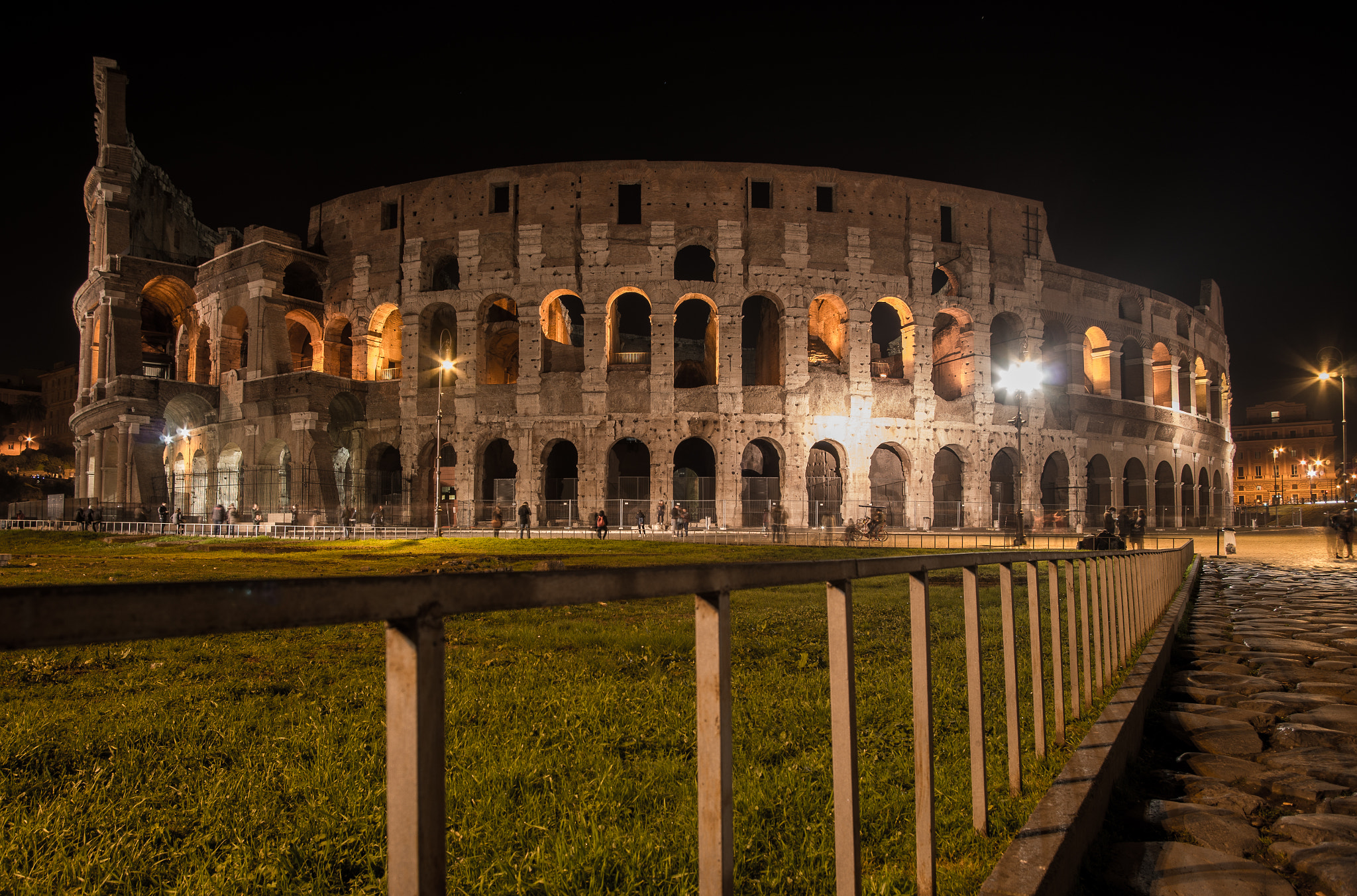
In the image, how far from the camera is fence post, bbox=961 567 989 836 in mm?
2715

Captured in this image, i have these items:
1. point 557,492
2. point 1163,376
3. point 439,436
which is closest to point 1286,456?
point 1163,376

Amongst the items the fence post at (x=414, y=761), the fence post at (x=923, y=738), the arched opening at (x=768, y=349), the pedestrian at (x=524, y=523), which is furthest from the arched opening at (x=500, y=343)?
the fence post at (x=414, y=761)

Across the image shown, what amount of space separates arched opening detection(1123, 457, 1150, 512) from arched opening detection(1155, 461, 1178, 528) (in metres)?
0.82

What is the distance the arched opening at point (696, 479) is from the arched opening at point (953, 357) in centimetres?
1030

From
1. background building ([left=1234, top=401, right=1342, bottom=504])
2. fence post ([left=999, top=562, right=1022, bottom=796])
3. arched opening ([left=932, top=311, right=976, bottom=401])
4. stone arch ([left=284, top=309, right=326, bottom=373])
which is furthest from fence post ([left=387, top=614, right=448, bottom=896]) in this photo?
background building ([left=1234, top=401, right=1342, bottom=504])

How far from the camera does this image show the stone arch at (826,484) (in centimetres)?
2667

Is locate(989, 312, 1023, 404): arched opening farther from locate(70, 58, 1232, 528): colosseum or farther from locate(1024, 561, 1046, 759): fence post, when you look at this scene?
locate(1024, 561, 1046, 759): fence post

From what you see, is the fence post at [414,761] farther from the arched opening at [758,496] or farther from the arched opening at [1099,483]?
the arched opening at [1099,483]

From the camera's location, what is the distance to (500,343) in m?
33.8

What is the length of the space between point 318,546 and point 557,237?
14812mm

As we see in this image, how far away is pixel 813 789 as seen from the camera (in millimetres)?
3232

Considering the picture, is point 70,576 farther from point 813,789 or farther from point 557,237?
point 557,237

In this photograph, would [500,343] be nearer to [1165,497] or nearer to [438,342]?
[438,342]

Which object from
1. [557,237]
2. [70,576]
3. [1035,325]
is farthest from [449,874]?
[1035,325]
